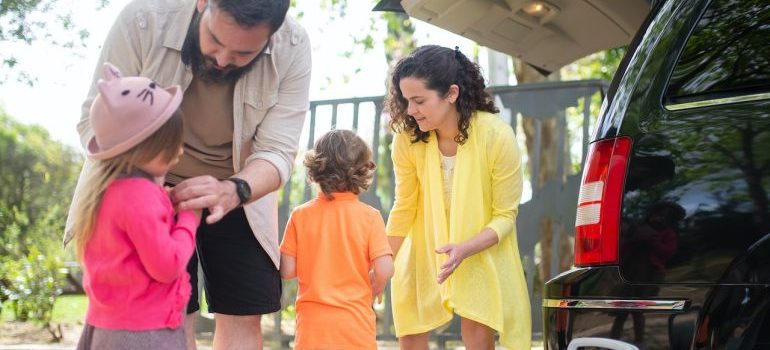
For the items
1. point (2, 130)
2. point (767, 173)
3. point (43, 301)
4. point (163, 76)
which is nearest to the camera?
point (767, 173)

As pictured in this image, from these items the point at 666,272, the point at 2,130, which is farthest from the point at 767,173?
the point at 2,130

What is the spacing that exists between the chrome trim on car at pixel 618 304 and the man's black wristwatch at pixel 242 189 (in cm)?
101

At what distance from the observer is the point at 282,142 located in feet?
11.8

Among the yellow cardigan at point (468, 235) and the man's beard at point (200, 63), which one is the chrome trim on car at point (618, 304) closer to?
the yellow cardigan at point (468, 235)

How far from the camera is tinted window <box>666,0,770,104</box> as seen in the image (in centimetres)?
277

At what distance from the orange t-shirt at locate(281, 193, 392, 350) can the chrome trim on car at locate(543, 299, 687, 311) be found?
4.31ft

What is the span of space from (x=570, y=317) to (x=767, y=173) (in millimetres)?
708

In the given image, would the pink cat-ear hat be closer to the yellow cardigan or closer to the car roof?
the yellow cardigan

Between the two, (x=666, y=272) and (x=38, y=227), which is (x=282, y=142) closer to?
(x=666, y=272)

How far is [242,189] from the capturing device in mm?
3191

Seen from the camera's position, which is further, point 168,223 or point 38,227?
point 38,227

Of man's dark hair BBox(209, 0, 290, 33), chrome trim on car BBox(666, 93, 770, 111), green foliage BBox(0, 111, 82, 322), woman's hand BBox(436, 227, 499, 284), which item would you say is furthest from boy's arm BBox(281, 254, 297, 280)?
green foliage BBox(0, 111, 82, 322)

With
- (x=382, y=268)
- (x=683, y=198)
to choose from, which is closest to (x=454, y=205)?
(x=382, y=268)

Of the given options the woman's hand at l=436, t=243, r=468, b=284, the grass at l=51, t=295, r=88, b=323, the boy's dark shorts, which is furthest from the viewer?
the grass at l=51, t=295, r=88, b=323
